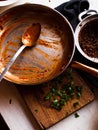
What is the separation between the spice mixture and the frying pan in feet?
0.11

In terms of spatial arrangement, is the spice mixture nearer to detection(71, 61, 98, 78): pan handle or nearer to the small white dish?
detection(71, 61, 98, 78): pan handle

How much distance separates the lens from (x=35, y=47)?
109 centimetres

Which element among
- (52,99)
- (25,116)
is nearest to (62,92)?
(52,99)

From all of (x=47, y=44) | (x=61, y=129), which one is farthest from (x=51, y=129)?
(x=47, y=44)

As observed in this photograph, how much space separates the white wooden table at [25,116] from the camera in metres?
1.00

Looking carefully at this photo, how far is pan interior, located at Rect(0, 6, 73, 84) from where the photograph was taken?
105 cm

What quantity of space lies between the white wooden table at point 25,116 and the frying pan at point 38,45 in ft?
0.20

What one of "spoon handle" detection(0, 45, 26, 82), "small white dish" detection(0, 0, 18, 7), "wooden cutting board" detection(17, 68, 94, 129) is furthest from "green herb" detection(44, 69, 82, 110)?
"small white dish" detection(0, 0, 18, 7)

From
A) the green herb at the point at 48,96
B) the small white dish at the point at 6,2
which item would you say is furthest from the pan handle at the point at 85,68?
the small white dish at the point at 6,2

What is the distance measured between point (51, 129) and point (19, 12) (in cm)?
43

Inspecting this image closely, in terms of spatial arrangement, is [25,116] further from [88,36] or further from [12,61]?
[88,36]

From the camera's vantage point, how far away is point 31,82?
102cm

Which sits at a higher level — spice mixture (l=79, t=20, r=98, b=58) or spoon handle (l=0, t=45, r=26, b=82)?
spoon handle (l=0, t=45, r=26, b=82)

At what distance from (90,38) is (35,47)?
0.62 feet
